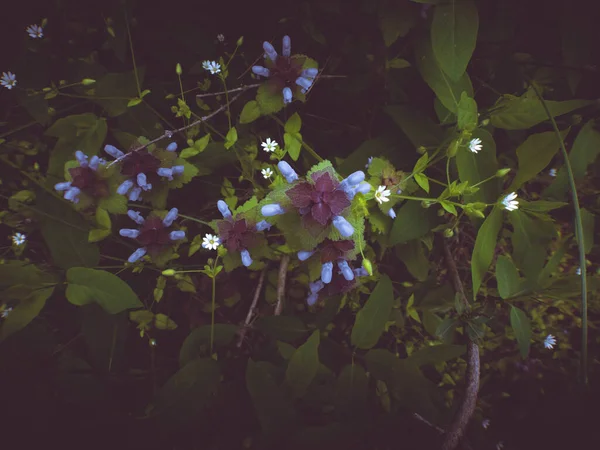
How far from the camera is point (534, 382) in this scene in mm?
2879

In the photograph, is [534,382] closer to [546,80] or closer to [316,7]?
[546,80]

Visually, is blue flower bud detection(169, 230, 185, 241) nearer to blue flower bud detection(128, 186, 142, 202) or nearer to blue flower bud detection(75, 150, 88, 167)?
blue flower bud detection(128, 186, 142, 202)

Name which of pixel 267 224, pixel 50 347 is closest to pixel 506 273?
pixel 267 224

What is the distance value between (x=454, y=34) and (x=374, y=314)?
1.21 meters

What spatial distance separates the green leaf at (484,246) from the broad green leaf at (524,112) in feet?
1.25

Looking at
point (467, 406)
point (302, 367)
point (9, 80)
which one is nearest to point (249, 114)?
point (302, 367)

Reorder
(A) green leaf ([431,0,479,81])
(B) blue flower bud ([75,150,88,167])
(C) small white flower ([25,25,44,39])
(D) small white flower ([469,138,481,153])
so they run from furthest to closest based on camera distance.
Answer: (C) small white flower ([25,25,44,39])
(B) blue flower bud ([75,150,88,167])
(D) small white flower ([469,138,481,153])
(A) green leaf ([431,0,479,81])

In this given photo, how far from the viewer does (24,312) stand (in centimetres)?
174

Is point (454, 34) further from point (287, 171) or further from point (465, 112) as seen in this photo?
point (287, 171)

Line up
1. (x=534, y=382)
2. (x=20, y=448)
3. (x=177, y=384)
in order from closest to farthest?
1. (x=177, y=384)
2. (x=20, y=448)
3. (x=534, y=382)

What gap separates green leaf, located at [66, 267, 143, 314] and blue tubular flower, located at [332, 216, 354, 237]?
1.00 metres

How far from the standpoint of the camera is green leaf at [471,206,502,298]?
156 centimetres

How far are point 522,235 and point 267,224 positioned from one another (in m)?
1.24

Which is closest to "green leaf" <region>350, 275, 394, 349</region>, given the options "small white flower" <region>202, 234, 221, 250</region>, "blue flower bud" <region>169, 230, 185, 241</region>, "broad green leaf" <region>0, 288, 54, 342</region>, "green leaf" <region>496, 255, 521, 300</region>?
"green leaf" <region>496, 255, 521, 300</region>
